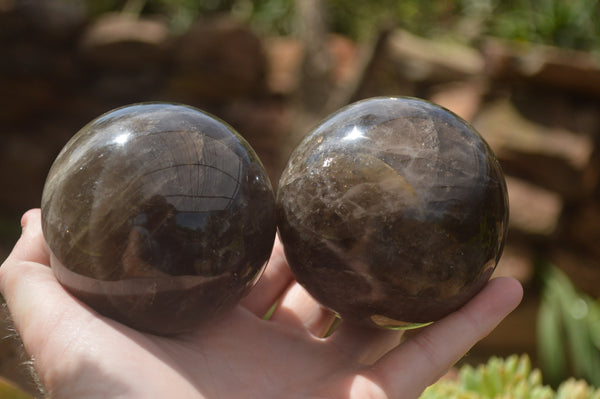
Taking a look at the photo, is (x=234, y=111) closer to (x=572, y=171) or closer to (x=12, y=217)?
(x=12, y=217)

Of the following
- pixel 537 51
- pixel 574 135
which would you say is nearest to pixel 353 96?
pixel 537 51

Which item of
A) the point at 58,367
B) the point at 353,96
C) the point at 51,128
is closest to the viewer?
the point at 58,367

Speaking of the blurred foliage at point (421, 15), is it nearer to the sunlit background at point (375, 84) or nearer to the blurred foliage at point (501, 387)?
the sunlit background at point (375, 84)

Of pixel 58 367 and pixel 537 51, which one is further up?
pixel 58 367

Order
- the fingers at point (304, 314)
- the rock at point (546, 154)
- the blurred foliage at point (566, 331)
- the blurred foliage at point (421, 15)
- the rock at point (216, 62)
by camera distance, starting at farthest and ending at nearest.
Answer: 1. the rock at point (216, 62)
2. the blurred foliage at point (421, 15)
3. the rock at point (546, 154)
4. the blurred foliage at point (566, 331)
5. the fingers at point (304, 314)

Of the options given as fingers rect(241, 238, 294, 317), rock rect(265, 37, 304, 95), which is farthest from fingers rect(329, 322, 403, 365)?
rock rect(265, 37, 304, 95)

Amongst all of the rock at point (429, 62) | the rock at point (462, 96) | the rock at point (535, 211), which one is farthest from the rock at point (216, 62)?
the rock at point (535, 211)

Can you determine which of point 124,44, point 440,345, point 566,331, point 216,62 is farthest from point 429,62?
point 440,345
